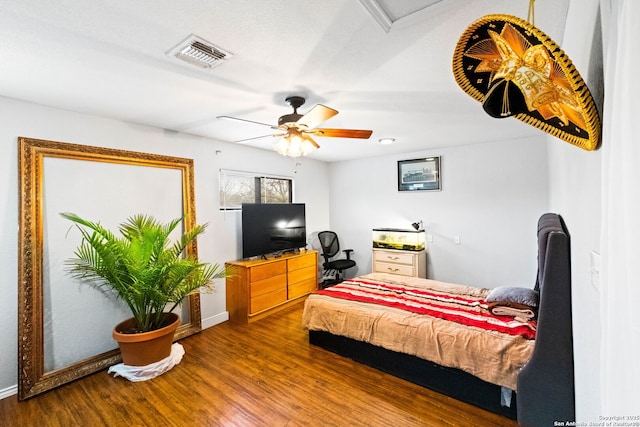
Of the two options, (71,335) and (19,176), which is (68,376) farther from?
(19,176)

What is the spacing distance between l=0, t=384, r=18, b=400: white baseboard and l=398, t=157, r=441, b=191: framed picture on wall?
504cm

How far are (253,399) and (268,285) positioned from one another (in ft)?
5.92

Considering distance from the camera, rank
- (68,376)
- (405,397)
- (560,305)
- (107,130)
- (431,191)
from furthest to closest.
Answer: (431,191) → (107,130) → (68,376) → (405,397) → (560,305)

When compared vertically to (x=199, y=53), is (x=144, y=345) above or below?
below

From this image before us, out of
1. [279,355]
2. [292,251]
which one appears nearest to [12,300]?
[279,355]

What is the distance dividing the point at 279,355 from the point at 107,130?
113 inches

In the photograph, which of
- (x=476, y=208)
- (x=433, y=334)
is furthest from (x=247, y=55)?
(x=476, y=208)

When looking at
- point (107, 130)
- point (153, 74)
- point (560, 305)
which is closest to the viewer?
point (560, 305)

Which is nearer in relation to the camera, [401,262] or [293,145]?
[293,145]

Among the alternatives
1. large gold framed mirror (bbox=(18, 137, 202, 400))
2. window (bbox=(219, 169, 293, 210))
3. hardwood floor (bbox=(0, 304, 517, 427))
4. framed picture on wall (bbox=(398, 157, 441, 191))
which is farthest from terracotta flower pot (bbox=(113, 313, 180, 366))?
framed picture on wall (bbox=(398, 157, 441, 191))

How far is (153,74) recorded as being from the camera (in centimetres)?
198

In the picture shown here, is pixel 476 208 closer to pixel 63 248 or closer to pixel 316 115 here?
pixel 316 115

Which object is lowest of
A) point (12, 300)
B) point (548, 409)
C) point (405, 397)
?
point (405, 397)

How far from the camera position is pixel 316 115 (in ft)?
6.94
